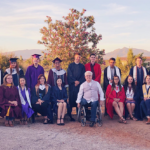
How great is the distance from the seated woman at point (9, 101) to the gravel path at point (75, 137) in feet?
0.96

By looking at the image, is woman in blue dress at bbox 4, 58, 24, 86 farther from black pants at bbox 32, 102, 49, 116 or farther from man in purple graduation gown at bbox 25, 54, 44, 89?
black pants at bbox 32, 102, 49, 116

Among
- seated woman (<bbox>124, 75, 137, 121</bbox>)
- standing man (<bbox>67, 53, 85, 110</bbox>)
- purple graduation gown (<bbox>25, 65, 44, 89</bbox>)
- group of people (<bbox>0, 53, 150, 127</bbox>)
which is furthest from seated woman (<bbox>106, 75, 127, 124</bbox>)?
purple graduation gown (<bbox>25, 65, 44, 89</bbox>)

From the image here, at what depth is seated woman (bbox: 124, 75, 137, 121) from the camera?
7.15m

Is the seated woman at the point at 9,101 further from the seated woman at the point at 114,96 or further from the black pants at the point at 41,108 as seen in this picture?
the seated woman at the point at 114,96

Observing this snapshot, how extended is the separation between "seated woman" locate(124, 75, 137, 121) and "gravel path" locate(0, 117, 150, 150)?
1.74ft

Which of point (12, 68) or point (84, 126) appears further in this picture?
point (12, 68)

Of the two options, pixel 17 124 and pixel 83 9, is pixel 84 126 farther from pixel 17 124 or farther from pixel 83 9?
pixel 83 9

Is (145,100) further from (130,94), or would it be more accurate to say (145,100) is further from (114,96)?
(114,96)

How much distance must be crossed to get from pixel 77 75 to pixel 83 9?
515 centimetres

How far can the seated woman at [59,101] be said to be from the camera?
6.64 metres

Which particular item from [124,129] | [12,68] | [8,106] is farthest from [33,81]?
[124,129]

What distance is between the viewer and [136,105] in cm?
729

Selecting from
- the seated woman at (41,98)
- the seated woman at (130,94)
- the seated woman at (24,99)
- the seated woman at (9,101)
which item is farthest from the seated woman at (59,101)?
the seated woman at (130,94)

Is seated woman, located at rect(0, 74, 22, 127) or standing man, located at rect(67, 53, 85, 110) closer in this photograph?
seated woman, located at rect(0, 74, 22, 127)
